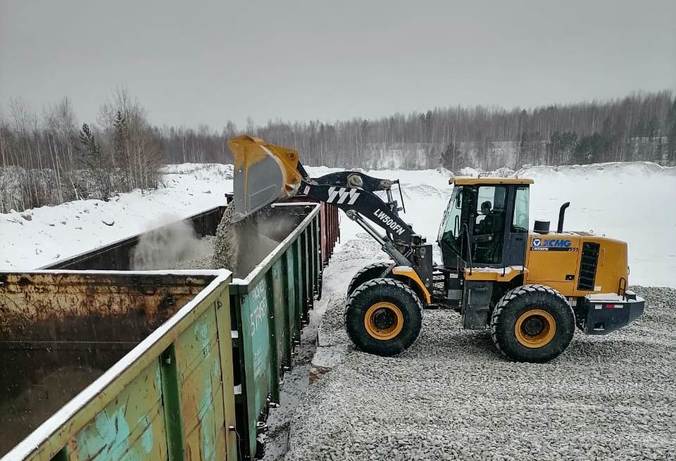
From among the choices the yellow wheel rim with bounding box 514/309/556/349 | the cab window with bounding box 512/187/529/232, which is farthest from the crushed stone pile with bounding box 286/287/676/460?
the cab window with bounding box 512/187/529/232

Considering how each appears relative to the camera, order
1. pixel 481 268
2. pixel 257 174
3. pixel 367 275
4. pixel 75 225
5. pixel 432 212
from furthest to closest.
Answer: pixel 432 212 < pixel 75 225 < pixel 367 275 < pixel 481 268 < pixel 257 174

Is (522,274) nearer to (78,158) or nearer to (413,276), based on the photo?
(413,276)

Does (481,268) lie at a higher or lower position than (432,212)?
higher

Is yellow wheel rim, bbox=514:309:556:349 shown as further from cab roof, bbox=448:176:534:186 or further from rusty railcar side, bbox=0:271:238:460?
rusty railcar side, bbox=0:271:238:460

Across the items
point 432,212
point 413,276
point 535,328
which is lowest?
point 432,212

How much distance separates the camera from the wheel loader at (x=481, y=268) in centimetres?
529

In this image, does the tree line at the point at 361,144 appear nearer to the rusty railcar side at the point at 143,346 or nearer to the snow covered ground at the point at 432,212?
the snow covered ground at the point at 432,212

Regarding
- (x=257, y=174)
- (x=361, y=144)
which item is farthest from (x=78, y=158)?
(x=361, y=144)

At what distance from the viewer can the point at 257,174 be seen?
5051 mm

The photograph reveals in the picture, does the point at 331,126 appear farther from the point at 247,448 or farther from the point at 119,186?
the point at 247,448

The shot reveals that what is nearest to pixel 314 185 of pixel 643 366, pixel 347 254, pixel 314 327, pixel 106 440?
pixel 314 327

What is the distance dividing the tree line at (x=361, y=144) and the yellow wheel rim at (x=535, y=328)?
18711 mm

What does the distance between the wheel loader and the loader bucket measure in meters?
0.01

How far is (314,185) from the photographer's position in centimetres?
545
